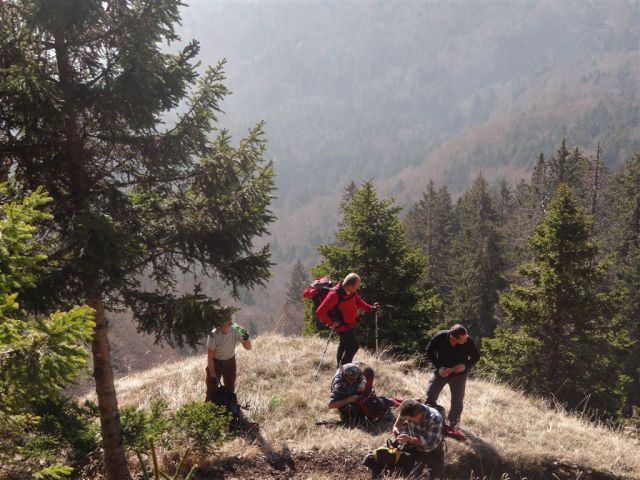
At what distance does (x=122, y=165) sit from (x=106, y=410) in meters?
3.27

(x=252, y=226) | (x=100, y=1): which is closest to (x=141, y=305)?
(x=252, y=226)

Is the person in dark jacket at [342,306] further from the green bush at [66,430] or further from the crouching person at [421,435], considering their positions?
the green bush at [66,430]

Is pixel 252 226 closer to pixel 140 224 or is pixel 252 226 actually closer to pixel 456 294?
pixel 140 224

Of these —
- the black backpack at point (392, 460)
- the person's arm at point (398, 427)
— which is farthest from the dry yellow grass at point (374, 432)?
the person's arm at point (398, 427)

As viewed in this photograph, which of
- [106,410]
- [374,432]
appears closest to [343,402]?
[374,432]

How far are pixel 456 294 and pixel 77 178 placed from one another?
30548 mm

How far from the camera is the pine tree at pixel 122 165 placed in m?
5.37

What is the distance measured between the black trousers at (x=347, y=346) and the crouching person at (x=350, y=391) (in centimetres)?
72

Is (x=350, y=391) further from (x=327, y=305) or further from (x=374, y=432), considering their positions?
(x=327, y=305)

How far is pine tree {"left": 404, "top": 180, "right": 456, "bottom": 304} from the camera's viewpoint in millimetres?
39781

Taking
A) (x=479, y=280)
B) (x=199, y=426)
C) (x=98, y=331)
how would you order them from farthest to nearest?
(x=479, y=280), (x=199, y=426), (x=98, y=331)

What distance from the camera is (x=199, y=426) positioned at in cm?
638

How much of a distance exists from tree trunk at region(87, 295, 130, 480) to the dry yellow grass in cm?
154

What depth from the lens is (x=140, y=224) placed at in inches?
259
